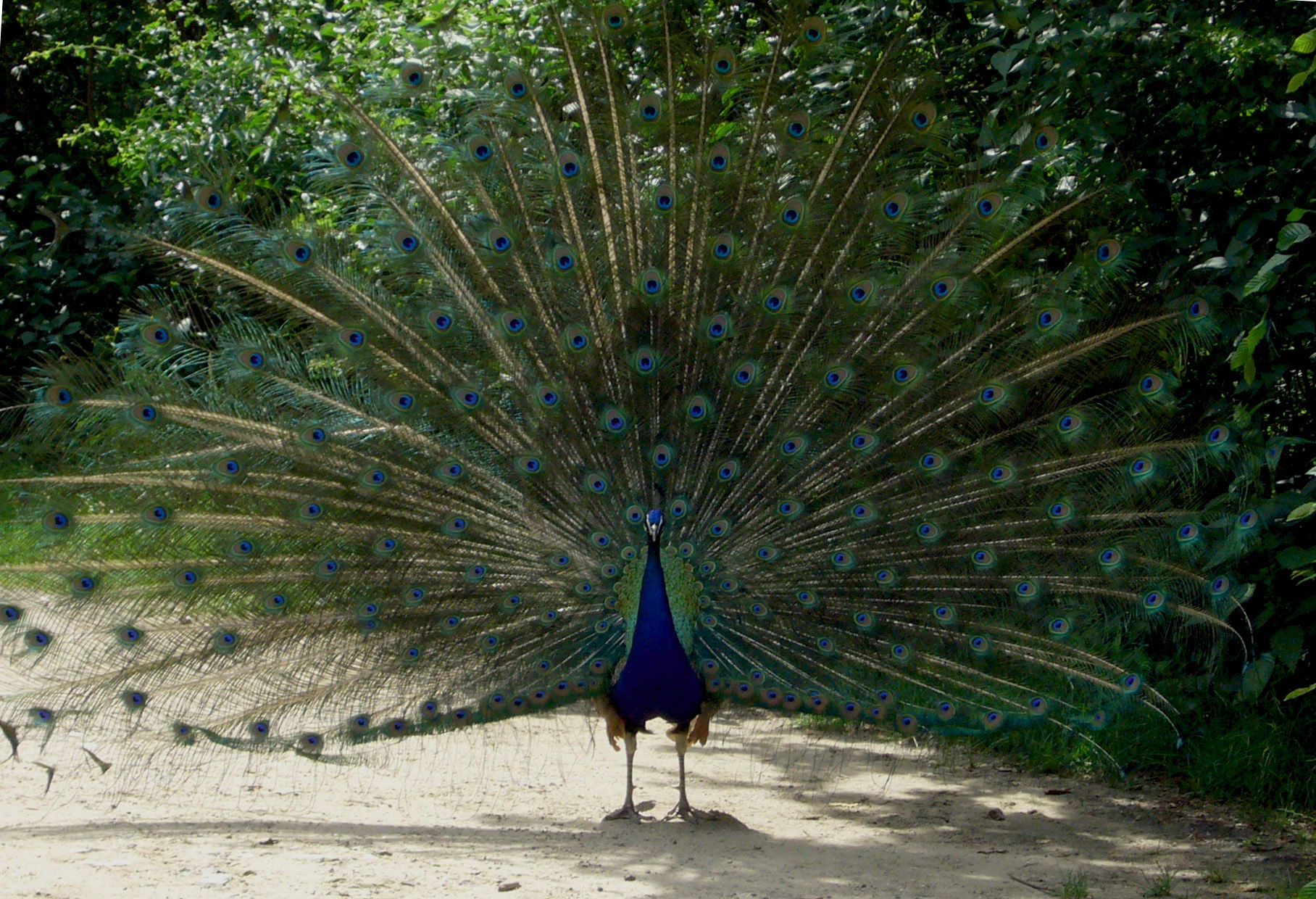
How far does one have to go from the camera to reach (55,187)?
37.4 ft

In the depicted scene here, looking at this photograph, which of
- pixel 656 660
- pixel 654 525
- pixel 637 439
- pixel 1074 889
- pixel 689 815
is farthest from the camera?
pixel 689 815

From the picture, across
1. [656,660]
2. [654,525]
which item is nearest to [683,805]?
[656,660]

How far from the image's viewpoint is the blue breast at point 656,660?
15.7 ft

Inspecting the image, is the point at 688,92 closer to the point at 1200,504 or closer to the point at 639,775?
the point at 1200,504

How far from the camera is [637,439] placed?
4992mm

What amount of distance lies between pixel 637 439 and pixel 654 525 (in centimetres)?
43

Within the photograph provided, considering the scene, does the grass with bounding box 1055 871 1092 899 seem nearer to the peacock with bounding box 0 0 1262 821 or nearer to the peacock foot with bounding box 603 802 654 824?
the peacock with bounding box 0 0 1262 821

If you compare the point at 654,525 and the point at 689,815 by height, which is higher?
the point at 654,525

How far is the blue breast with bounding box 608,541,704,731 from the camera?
479 cm

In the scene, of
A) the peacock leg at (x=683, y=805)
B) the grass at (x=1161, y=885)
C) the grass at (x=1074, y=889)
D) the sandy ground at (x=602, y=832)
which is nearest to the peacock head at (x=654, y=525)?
the peacock leg at (x=683, y=805)

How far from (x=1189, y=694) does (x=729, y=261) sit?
2.71m

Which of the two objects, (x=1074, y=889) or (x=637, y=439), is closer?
(x=1074, y=889)

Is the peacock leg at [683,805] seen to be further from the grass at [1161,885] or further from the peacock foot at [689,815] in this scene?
the grass at [1161,885]

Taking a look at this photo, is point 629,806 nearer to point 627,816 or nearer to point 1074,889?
point 627,816
